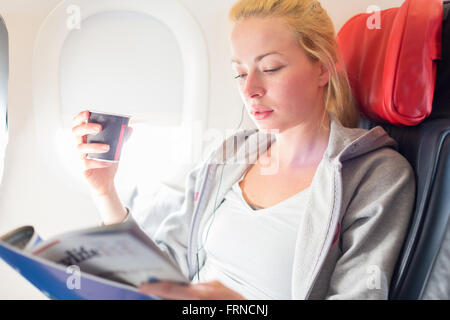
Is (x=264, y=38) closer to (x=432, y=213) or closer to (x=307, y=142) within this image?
(x=307, y=142)

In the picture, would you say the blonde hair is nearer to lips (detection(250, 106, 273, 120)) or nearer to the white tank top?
lips (detection(250, 106, 273, 120))

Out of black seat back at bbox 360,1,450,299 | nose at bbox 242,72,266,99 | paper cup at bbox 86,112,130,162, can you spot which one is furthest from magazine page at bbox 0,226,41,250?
black seat back at bbox 360,1,450,299

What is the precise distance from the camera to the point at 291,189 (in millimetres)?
1061

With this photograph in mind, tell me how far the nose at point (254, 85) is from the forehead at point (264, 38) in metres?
0.06

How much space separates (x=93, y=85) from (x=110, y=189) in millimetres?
450

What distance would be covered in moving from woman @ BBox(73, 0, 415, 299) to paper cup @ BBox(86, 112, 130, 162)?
3 centimetres

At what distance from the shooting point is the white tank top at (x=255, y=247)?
96cm

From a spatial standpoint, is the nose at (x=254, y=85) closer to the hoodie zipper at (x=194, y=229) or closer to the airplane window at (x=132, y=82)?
the hoodie zipper at (x=194, y=229)

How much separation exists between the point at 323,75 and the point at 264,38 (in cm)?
20

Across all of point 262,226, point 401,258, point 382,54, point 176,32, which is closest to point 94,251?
point 262,226

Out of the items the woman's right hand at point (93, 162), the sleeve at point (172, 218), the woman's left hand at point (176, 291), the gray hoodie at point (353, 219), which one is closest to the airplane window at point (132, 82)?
the sleeve at point (172, 218)

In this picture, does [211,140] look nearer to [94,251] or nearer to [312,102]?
[312,102]

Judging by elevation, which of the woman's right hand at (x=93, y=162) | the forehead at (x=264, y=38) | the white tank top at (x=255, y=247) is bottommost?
the white tank top at (x=255, y=247)

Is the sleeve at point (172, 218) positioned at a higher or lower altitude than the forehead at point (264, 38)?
lower
